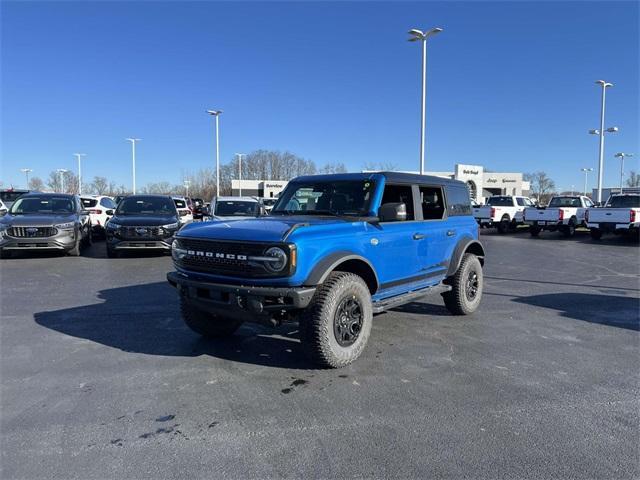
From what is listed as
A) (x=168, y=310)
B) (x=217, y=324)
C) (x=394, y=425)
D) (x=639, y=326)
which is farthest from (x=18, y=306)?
(x=639, y=326)

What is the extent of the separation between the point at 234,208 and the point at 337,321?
10051 mm

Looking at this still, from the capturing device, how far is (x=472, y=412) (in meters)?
3.70

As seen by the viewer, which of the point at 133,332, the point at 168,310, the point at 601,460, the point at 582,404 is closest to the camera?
the point at 601,460

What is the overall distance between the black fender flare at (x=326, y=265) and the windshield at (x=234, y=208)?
373 inches

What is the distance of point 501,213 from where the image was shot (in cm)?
2511

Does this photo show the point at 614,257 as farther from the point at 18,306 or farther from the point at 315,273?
the point at 18,306

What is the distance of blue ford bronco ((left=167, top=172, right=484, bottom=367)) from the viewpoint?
4.25 m

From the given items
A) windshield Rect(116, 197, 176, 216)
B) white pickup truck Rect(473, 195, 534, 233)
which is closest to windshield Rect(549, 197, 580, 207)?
white pickup truck Rect(473, 195, 534, 233)

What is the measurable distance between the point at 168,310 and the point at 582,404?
5.33 m

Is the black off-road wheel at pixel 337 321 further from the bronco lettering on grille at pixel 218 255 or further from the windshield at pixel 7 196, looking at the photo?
the windshield at pixel 7 196

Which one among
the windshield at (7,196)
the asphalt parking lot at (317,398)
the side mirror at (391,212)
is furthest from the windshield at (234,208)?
the windshield at (7,196)

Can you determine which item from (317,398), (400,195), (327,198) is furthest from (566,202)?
(317,398)

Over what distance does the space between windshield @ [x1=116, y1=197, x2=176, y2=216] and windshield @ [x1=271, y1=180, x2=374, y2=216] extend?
7809 mm

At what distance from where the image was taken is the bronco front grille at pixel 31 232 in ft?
37.0
